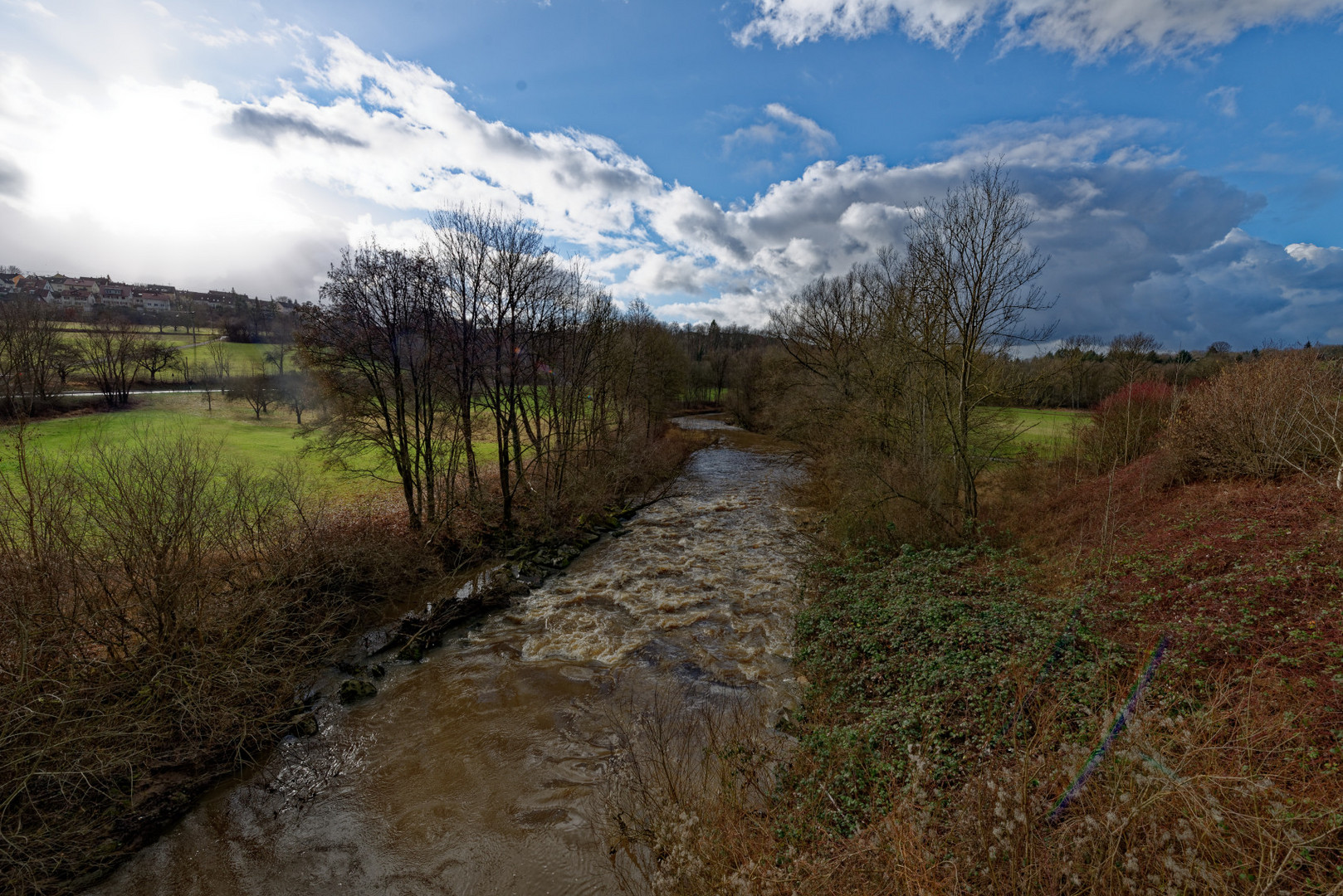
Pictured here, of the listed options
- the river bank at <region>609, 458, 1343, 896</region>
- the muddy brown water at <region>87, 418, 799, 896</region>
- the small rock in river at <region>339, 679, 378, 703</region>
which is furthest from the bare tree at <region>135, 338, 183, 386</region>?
the river bank at <region>609, 458, 1343, 896</region>

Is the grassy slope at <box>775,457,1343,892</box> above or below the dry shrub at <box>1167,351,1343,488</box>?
below

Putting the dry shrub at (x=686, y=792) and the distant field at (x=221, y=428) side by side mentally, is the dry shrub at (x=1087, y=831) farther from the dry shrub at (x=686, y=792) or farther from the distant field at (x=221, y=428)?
the distant field at (x=221, y=428)

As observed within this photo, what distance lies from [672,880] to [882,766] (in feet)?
9.05

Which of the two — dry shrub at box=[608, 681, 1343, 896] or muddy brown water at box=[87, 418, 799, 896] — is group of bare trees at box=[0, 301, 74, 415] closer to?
muddy brown water at box=[87, 418, 799, 896]

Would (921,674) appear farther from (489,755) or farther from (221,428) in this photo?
(221,428)

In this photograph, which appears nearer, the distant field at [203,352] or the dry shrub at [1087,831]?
the dry shrub at [1087,831]

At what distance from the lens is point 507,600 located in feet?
45.6

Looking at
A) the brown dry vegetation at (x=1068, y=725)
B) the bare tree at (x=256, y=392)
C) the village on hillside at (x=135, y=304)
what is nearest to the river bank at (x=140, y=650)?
the brown dry vegetation at (x=1068, y=725)

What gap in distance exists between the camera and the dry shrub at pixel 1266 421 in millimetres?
10516

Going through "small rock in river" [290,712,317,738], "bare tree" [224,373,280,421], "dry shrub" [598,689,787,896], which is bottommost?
"small rock in river" [290,712,317,738]

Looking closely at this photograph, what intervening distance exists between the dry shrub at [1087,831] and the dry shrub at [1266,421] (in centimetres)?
897

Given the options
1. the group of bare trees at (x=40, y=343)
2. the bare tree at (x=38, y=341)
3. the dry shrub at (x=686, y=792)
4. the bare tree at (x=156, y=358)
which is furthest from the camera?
the bare tree at (x=156, y=358)

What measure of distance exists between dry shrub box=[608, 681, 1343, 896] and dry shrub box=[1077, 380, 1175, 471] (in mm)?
15122

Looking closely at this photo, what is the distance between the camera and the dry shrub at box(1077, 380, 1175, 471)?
1706 centimetres
